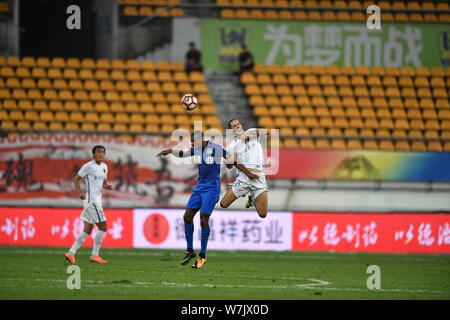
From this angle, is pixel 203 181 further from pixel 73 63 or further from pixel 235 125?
pixel 73 63

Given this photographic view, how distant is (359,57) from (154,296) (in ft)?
63.9

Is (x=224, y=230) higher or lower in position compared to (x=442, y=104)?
lower

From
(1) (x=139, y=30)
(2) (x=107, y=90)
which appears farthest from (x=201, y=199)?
(1) (x=139, y=30)

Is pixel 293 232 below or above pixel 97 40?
below

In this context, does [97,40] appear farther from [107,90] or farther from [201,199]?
[201,199]

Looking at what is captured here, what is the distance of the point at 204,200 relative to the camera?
48.6ft

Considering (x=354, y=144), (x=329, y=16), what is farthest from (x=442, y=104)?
(x=329, y=16)

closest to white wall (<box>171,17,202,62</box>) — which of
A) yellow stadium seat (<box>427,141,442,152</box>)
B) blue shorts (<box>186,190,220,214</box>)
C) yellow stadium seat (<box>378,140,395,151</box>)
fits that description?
yellow stadium seat (<box>378,140,395,151</box>)

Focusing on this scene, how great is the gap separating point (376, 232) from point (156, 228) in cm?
536

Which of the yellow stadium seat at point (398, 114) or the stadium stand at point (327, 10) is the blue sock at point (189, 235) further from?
the stadium stand at point (327, 10)

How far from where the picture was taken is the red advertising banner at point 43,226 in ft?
68.0

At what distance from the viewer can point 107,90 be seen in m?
26.5

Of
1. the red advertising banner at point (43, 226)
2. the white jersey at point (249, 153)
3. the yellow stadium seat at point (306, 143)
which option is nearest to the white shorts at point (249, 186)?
the white jersey at point (249, 153)

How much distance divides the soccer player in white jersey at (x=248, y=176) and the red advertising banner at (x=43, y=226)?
18.7 feet
